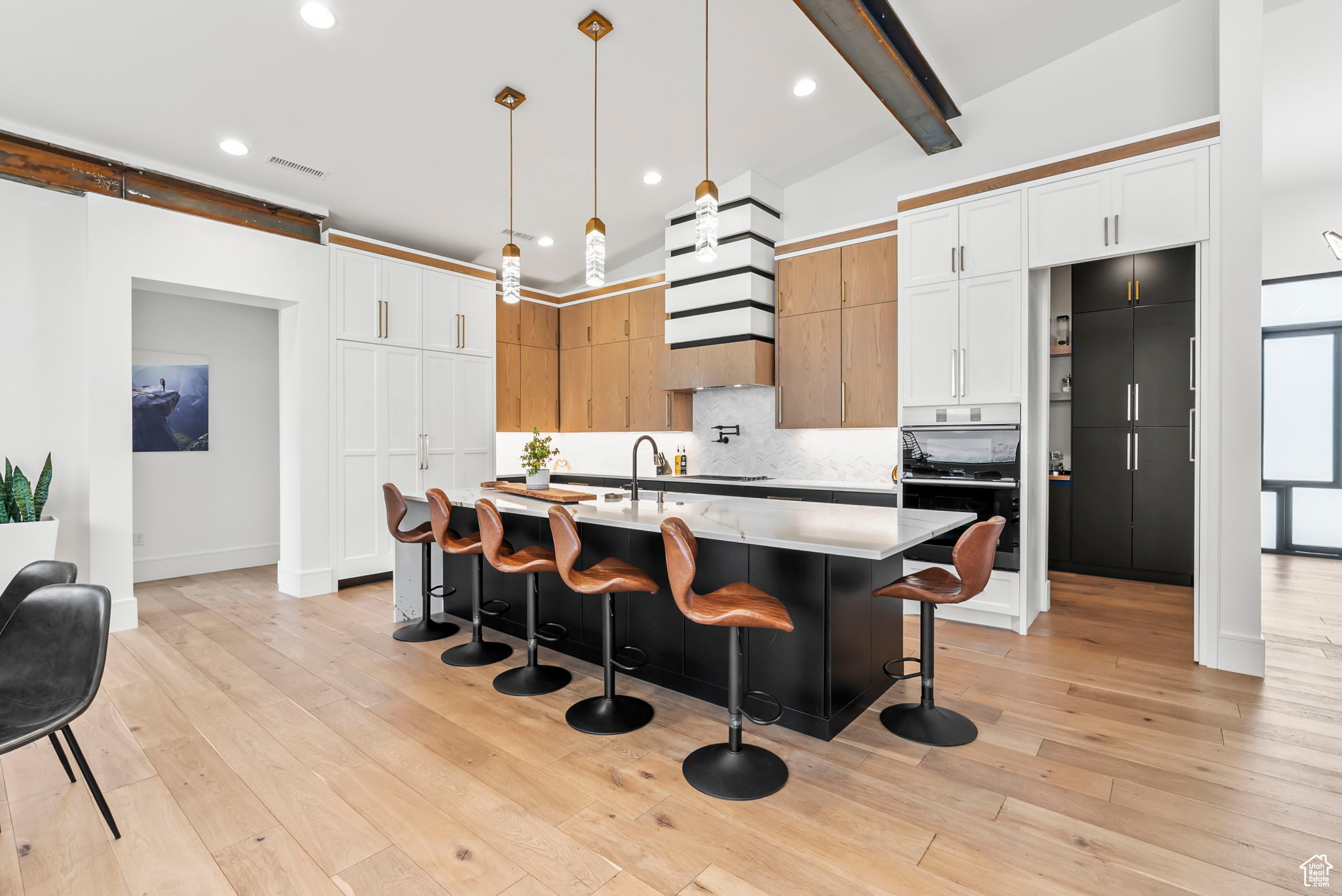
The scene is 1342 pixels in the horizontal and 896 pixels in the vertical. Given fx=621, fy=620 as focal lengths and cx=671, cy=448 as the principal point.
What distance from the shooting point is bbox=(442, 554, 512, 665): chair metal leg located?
11.4 ft

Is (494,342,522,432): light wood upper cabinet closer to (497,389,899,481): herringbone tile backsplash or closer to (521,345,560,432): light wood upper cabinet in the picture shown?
(521,345,560,432): light wood upper cabinet

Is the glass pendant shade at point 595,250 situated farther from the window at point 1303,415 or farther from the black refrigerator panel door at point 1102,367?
the window at point 1303,415

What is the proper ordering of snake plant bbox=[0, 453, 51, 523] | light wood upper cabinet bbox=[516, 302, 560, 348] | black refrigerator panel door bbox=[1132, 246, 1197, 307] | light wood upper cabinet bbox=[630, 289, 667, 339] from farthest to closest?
light wood upper cabinet bbox=[516, 302, 560, 348] → light wood upper cabinet bbox=[630, 289, 667, 339] → black refrigerator panel door bbox=[1132, 246, 1197, 307] → snake plant bbox=[0, 453, 51, 523]

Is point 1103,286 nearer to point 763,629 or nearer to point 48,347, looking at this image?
point 763,629

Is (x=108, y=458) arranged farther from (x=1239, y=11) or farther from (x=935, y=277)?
(x=1239, y=11)

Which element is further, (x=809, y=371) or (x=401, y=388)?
(x=401, y=388)

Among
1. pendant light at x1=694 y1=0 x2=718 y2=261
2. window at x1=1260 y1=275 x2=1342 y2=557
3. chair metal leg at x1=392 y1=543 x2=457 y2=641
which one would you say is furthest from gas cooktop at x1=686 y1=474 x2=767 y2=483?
window at x1=1260 y1=275 x2=1342 y2=557

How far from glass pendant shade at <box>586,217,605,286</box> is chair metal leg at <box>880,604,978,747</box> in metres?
2.14

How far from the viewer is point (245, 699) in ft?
9.76

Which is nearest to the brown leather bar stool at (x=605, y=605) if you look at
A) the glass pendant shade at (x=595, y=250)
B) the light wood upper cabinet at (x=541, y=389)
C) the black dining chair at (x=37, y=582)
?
the glass pendant shade at (x=595, y=250)

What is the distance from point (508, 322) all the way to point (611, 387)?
131 centimetres

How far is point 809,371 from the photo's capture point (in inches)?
203

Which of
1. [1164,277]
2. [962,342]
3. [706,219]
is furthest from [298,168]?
[1164,277]

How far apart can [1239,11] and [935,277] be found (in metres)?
1.90
